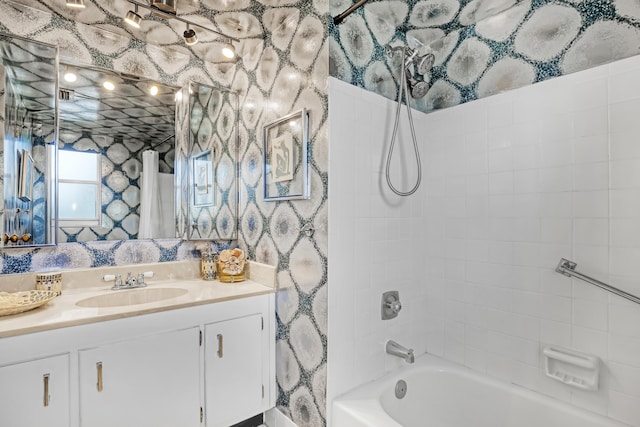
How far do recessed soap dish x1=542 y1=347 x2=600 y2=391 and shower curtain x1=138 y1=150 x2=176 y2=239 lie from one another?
87.7 inches

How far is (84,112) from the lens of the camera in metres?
1.84

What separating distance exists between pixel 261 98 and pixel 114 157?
0.95m

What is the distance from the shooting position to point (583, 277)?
4.75ft

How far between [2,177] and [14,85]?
49 cm

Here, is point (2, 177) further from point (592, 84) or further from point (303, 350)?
point (592, 84)

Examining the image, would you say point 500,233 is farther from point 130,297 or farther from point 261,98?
point 130,297

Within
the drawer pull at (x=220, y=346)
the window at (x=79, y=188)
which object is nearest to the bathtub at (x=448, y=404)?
the drawer pull at (x=220, y=346)

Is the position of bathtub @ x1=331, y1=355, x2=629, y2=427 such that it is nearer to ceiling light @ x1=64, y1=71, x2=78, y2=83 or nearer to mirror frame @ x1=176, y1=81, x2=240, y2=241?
mirror frame @ x1=176, y1=81, x2=240, y2=241

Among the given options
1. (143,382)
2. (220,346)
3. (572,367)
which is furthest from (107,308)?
(572,367)

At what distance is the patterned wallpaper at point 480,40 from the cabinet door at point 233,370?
1.43 m

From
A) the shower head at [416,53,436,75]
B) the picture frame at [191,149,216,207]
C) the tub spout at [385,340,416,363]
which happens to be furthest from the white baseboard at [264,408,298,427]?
the shower head at [416,53,436,75]

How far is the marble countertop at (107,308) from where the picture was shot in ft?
4.12

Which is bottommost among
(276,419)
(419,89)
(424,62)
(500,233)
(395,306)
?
(276,419)

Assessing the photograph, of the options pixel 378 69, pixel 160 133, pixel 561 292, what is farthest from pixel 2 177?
pixel 561 292
